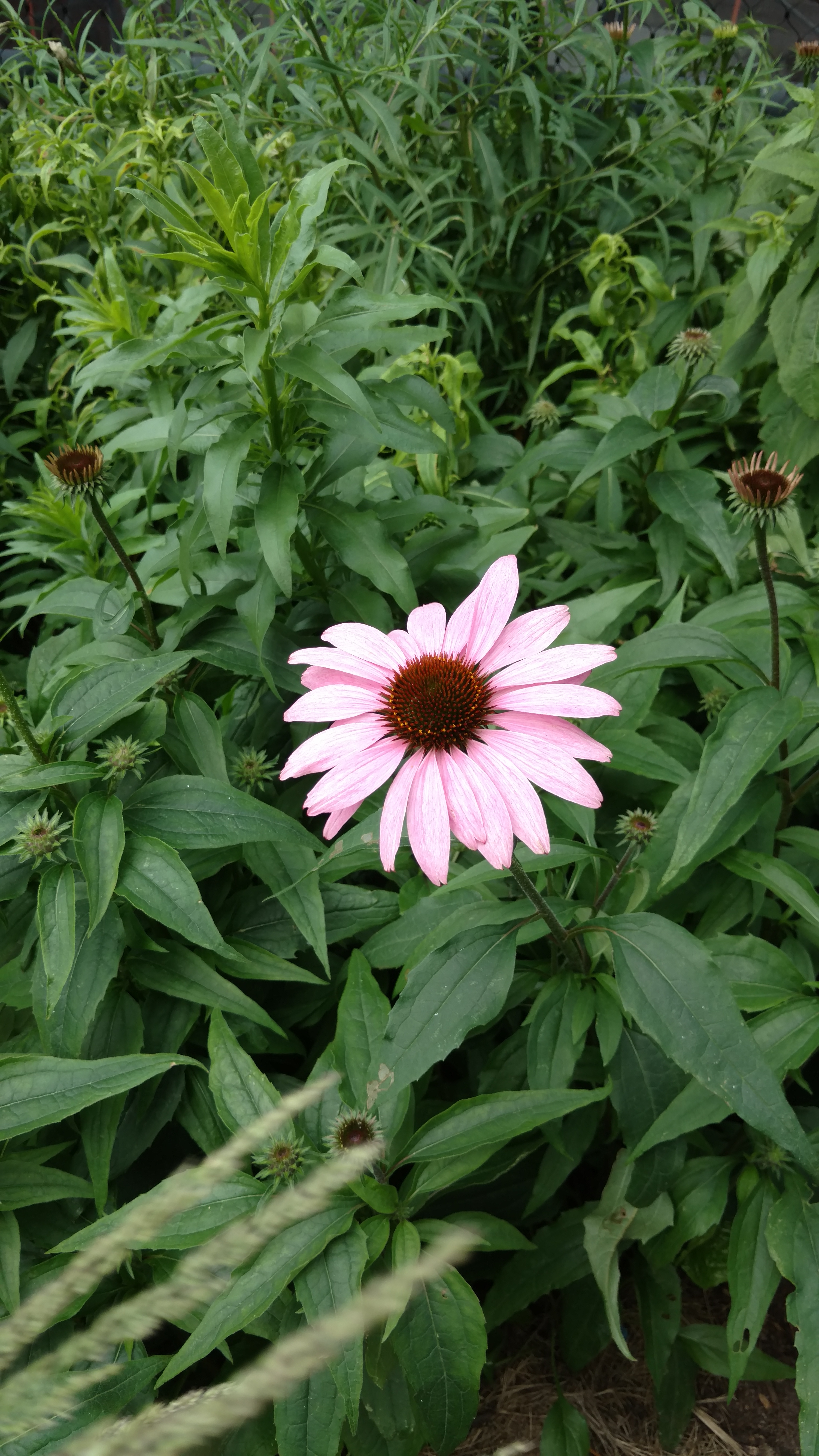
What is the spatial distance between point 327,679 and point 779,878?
0.62 metres

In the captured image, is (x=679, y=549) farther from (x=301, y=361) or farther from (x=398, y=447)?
(x=301, y=361)

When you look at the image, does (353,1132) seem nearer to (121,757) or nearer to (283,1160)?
(283,1160)

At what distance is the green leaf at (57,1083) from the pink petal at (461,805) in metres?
0.42

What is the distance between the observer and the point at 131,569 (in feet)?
4.52

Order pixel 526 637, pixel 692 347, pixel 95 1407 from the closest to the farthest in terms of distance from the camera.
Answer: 1. pixel 526 637
2. pixel 95 1407
3. pixel 692 347

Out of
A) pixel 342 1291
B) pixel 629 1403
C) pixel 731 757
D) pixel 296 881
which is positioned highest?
pixel 731 757

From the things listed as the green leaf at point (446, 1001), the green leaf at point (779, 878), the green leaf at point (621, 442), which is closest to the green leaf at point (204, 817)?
the green leaf at point (446, 1001)

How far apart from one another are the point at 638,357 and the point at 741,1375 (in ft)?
5.68

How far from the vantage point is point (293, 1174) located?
1.08 m

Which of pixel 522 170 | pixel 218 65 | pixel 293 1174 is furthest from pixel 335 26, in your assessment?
pixel 293 1174

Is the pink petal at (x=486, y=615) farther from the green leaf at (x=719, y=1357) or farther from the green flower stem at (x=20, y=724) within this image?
the green leaf at (x=719, y=1357)

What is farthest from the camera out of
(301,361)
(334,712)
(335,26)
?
(335,26)

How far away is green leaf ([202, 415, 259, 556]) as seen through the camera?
1.16 metres

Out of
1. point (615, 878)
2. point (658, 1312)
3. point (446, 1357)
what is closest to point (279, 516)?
point (615, 878)
